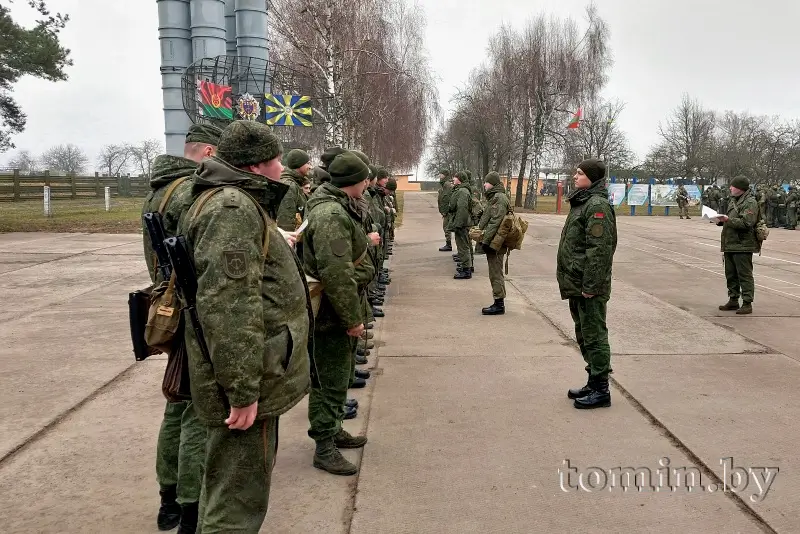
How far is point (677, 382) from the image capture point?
5051 mm

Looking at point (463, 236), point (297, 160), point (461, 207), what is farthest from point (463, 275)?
point (297, 160)

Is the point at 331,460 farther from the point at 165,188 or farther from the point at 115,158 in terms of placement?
the point at 115,158

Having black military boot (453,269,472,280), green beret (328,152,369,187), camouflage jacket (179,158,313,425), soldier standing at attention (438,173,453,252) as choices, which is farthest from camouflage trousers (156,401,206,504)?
soldier standing at attention (438,173,453,252)

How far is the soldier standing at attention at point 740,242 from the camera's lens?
761 centimetres

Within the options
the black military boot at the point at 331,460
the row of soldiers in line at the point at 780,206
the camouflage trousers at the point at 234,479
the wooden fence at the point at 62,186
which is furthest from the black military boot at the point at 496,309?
the wooden fence at the point at 62,186

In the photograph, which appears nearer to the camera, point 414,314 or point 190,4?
point 414,314

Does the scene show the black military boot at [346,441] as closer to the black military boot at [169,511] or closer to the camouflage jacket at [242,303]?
the black military boot at [169,511]

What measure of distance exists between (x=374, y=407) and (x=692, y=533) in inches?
89.2

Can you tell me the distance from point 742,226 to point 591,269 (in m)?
4.27

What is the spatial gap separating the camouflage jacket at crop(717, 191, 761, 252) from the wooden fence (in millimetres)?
31904

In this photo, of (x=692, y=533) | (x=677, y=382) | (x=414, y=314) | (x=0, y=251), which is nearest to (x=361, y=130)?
(x=0, y=251)

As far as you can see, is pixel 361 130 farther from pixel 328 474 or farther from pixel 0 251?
pixel 328 474

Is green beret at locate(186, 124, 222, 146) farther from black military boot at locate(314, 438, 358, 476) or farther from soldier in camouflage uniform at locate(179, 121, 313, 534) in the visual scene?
black military boot at locate(314, 438, 358, 476)

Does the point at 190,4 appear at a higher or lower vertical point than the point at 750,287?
higher
